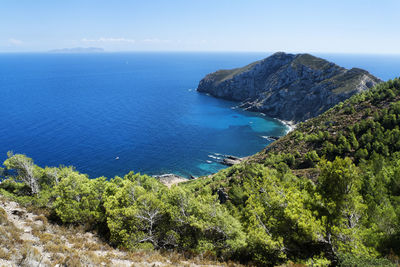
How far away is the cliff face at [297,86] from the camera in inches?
5236

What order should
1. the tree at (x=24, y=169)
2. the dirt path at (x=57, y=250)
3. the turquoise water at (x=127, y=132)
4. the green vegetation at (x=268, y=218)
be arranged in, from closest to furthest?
the dirt path at (x=57, y=250), the green vegetation at (x=268, y=218), the tree at (x=24, y=169), the turquoise water at (x=127, y=132)

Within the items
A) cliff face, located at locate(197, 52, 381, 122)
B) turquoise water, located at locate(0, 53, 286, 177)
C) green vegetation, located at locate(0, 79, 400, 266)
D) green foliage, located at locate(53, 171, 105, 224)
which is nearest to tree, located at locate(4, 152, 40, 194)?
green vegetation, located at locate(0, 79, 400, 266)

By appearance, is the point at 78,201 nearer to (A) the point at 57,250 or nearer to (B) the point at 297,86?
(A) the point at 57,250

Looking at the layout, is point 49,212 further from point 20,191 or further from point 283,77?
point 283,77

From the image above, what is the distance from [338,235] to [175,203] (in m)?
15.8

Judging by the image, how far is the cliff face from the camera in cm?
13299

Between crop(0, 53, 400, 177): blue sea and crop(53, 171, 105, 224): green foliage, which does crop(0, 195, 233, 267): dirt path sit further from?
crop(0, 53, 400, 177): blue sea

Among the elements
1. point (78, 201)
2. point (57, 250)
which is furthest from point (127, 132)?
point (57, 250)

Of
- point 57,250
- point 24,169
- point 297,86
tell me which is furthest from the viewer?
point 297,86

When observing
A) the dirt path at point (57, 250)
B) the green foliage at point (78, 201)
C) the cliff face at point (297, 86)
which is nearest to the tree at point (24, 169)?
the green foliage at point (78, 201)

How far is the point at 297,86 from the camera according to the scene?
521ft

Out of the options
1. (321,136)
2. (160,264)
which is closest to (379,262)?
(160,264)

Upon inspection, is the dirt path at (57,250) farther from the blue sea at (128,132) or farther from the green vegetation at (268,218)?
the blue sea at (128,132)

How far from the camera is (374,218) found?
20625 mm
